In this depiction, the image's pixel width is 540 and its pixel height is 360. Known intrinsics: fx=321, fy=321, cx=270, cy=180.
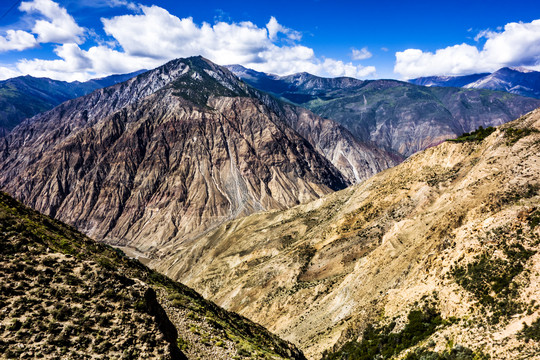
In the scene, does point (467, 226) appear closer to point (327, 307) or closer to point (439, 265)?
point (439, 265)

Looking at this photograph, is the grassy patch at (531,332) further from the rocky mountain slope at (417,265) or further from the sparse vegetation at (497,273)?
the sparse vegetation at (497,273)

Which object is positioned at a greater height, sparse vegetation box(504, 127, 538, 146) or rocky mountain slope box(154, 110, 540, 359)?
sparse vegetation box(504, 127, 538, 146)

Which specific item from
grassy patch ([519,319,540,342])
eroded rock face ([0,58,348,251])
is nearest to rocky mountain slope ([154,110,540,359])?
grassy patch ([519,319,540,342])

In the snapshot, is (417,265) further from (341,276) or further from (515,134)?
(515,134)

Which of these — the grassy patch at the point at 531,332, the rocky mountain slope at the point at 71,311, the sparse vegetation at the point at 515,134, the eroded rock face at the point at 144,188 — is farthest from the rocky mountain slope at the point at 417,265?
the eroded rock face at the point at 144,188

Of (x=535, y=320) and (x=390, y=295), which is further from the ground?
(x=535, y=320)

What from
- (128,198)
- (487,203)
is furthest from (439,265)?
(128,198)

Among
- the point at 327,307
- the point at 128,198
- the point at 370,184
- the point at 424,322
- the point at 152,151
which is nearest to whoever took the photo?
the point at 424,322

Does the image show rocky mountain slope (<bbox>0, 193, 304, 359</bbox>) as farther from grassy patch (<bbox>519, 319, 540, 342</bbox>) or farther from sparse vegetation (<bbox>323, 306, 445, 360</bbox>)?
grassy patch (<bbox>519, 319, 540, 342</bbox>)
